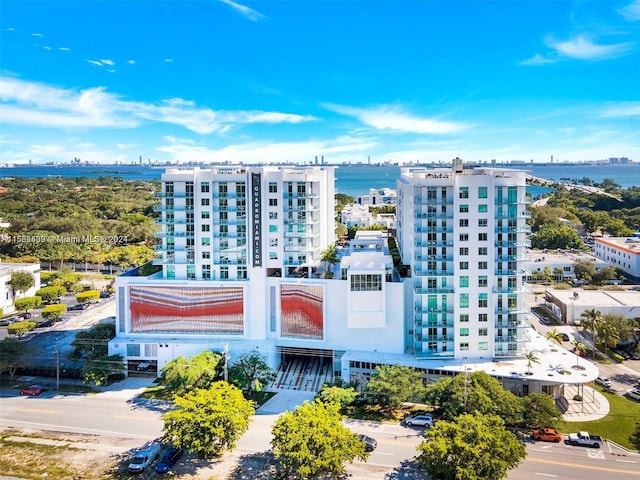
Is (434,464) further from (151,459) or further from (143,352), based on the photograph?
(143,352)

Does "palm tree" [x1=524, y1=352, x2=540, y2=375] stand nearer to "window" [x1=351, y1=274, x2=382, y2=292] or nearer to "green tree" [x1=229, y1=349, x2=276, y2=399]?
"window" [x1=351, y1=274, x2=382, y2=292]

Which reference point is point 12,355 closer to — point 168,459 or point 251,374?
point 251,374

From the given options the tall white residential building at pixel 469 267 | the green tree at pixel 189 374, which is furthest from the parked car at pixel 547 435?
the green tree at pixel 189 374

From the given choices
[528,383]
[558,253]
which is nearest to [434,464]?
[528,383]

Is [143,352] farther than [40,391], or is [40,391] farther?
[143,352]

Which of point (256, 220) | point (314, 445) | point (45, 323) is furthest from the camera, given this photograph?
point (45, 323)

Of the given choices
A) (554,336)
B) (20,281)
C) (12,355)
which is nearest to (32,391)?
(12,355)

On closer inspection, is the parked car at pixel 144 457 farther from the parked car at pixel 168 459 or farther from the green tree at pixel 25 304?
the green tree at pixel 25 304
